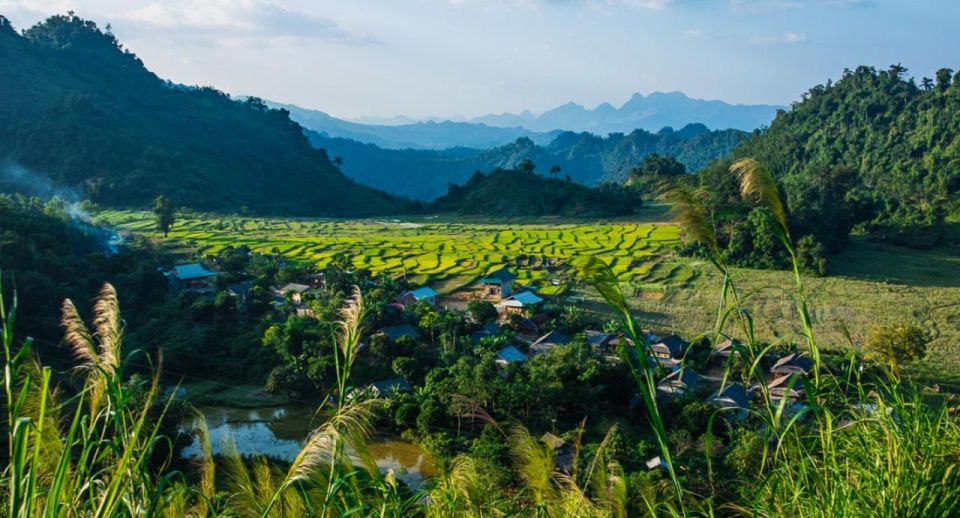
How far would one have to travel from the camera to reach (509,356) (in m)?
18.5

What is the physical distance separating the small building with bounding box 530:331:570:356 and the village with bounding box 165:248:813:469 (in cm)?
3

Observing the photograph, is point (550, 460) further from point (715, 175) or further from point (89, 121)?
point (89, 121)

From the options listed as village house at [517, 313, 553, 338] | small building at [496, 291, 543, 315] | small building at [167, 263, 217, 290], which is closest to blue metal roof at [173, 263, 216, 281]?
small building at [167, 263, 217, 290]

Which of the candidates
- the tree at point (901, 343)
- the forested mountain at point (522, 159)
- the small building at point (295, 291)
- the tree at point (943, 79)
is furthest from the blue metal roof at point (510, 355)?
the forested mountain at point (522, 159)

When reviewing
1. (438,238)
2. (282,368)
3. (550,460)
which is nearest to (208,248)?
(438,238)

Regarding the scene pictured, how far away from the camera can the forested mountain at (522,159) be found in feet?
364

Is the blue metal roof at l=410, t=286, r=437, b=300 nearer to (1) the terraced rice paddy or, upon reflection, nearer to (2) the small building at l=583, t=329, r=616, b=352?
(1) the terraced rice paddy

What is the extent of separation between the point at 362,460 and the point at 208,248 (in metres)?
32.0

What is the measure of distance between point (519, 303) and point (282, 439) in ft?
31.8

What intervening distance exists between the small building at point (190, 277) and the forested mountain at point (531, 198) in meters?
27.4

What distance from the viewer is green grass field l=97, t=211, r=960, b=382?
23.7 metres

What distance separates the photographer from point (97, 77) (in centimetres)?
6575

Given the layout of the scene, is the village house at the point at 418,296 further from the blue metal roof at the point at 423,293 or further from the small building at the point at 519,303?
the small building at the point at 519,303

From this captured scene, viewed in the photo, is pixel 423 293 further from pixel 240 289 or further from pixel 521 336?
pixel 240 289
